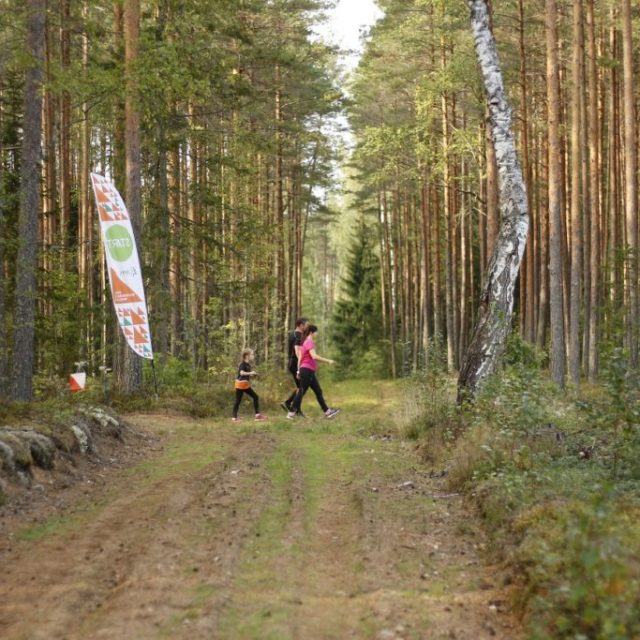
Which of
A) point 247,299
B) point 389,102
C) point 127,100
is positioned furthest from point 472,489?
point 389,102

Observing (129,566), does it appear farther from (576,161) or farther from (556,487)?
(576,161)

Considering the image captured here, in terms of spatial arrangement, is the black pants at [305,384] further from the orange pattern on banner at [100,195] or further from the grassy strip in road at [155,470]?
the orange pattern on banner at [100,195]

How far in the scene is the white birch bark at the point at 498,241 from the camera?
10398mm

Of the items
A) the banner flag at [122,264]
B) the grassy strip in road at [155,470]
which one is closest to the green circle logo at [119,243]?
the banner flag at [122,264]

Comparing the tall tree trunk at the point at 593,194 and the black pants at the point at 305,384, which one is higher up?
the tall tree trunk at the point at 593,194

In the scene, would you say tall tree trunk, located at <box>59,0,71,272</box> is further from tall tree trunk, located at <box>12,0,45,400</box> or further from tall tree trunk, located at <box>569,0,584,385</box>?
tall tree trunk, located at <box>569,0,584,385</box>

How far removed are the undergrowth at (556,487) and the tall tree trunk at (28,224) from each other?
275 inches

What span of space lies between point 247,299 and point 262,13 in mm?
12343

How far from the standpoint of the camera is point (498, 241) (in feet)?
35.1

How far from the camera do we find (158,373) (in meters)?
18.1

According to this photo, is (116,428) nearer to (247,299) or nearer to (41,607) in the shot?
(41,607)

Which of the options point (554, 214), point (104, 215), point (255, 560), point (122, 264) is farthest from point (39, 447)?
point (554, 214)

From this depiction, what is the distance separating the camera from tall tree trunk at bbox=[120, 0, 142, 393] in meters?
15.9

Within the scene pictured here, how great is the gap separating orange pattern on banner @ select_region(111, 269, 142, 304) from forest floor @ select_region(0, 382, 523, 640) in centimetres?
618
